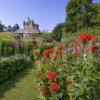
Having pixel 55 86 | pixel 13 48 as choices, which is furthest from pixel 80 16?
pixel 55 86

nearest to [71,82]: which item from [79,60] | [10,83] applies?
[79,60]

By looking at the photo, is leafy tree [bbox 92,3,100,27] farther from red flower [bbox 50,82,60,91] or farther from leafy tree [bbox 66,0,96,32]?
red flower [bbox 50,82,60,91]

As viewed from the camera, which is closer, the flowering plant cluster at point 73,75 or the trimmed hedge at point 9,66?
the flowering plant cluster at point 73,75

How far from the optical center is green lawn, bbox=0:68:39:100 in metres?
7.63

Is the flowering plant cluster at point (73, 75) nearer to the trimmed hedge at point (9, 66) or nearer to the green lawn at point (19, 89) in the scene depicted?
the green lawn at point (19, 89)

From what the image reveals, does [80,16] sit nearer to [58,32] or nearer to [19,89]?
[58,32]

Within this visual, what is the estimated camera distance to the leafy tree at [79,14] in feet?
135

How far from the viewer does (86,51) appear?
629 centimetres

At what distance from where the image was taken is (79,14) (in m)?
41.3

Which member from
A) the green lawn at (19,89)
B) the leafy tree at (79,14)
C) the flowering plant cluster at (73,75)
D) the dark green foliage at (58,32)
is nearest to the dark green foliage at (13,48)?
the green lawn at (19,89)

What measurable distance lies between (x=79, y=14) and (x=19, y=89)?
3400 cm

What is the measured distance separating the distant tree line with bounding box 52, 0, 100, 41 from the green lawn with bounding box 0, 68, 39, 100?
30.3 m

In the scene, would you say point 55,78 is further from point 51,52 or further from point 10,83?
point 10,83

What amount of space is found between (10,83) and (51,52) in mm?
2793
